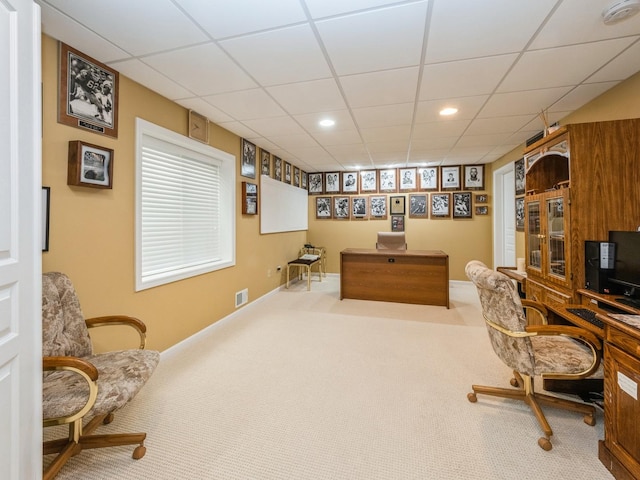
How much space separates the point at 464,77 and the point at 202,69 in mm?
2087

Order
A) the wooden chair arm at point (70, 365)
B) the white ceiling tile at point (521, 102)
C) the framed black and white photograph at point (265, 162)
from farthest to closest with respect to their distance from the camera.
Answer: the framed black and white photograph at point (265, 162) < the white ceiling tile at point (521, 102) < the wooden chair arm at point (70, 365)

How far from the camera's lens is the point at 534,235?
2.80 metres

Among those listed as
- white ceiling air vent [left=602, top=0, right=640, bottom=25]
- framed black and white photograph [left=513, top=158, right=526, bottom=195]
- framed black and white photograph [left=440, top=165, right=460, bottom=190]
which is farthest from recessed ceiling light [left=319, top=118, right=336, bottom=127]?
framed black and white photograph [left=440, top=165, right=460, bottom=190]

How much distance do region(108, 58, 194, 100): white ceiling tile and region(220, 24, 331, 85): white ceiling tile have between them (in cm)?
73

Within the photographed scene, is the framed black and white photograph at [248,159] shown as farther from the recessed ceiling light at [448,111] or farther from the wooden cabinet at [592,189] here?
the wooden cabinet at [592,189]

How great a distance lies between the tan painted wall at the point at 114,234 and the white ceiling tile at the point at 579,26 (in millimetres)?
3047

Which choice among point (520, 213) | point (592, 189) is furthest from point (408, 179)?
point (592, 189)

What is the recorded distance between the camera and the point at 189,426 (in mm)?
1843

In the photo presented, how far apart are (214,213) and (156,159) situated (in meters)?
1.06

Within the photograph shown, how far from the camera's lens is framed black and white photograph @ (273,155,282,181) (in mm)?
5102

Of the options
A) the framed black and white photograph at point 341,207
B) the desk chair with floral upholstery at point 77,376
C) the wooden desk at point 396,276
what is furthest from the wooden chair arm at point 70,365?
the framed black and white photograph at point 341,207

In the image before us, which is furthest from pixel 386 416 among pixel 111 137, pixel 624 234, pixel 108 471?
pixel 111 137

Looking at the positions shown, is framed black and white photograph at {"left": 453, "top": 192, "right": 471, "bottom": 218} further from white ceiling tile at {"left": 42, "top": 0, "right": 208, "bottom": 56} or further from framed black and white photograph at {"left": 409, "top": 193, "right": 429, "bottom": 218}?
white ceiling tile at {"left": 42, "top": 0, "right": 208, "bottom": 56}

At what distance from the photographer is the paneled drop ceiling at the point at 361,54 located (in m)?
1.60
